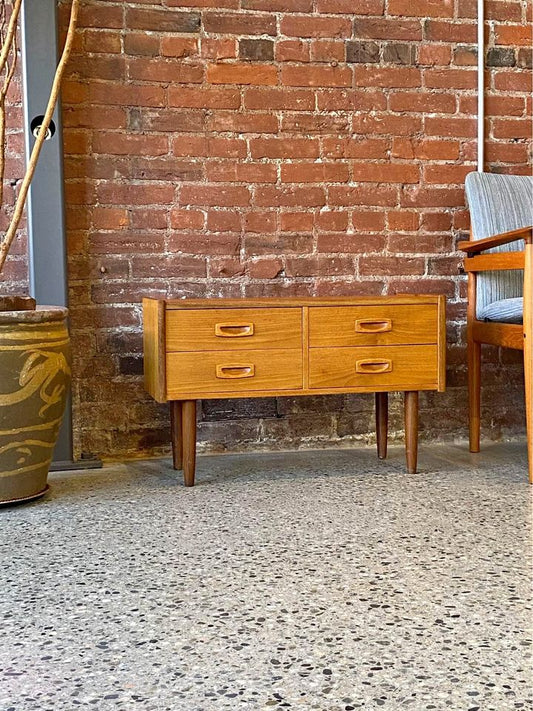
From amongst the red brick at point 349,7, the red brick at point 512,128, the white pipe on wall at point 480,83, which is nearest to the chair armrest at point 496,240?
the white pipe on wall at point 480,83

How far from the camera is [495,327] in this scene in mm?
2957

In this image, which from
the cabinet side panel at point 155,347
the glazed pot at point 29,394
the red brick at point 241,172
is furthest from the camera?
the red brick at point 241,172

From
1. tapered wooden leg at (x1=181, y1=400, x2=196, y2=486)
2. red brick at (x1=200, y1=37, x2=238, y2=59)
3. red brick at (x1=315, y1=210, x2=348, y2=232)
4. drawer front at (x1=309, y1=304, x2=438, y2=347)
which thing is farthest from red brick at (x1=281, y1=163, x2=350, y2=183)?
tapered wooden leg at (x1=181, y1=400, x2=196, y2=486)

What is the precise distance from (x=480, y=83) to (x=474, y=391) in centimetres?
120

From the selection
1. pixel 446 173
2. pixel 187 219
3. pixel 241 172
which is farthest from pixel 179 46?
pixel 446 173

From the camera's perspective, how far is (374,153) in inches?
128

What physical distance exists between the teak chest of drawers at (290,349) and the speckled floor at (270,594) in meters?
0.30

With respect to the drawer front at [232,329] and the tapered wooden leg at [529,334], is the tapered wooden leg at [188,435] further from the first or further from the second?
the tapered wooden leg at [529,334]

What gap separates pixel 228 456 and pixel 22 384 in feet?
3.35

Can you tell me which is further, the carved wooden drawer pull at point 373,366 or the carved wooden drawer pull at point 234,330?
the carved wooden drawer pull at point 373,366

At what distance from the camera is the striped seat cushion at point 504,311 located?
2812 millimetres

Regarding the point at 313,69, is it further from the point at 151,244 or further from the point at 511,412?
the point at 511,412

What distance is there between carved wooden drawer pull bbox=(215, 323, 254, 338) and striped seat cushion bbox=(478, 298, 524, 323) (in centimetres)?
88

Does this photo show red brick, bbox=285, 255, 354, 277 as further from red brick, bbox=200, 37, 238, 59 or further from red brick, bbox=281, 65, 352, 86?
red brick, bbox=200, 37, 238, 59
